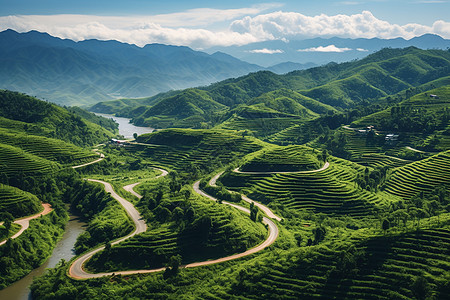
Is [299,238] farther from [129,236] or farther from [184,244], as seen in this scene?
[129,236]

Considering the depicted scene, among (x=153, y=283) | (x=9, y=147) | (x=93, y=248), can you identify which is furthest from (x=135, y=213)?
(x=9, y=147)

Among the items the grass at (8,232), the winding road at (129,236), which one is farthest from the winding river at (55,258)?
the grass at (8,232)

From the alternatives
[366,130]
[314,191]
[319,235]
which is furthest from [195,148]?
[319,235]

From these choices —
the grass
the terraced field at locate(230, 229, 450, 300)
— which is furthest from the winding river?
the terraced field at locate(230, 229, 450, 300)

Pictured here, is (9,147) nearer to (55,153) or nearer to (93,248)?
(55,153)

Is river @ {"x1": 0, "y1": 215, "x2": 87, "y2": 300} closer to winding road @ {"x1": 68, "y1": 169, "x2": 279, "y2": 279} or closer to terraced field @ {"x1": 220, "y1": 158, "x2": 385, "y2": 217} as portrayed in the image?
winding road @ {"x1": 68, "y1": 169, "x2": 279, "y2": 279}

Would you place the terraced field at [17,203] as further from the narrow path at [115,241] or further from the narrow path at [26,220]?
the narrow path at [115,241]
